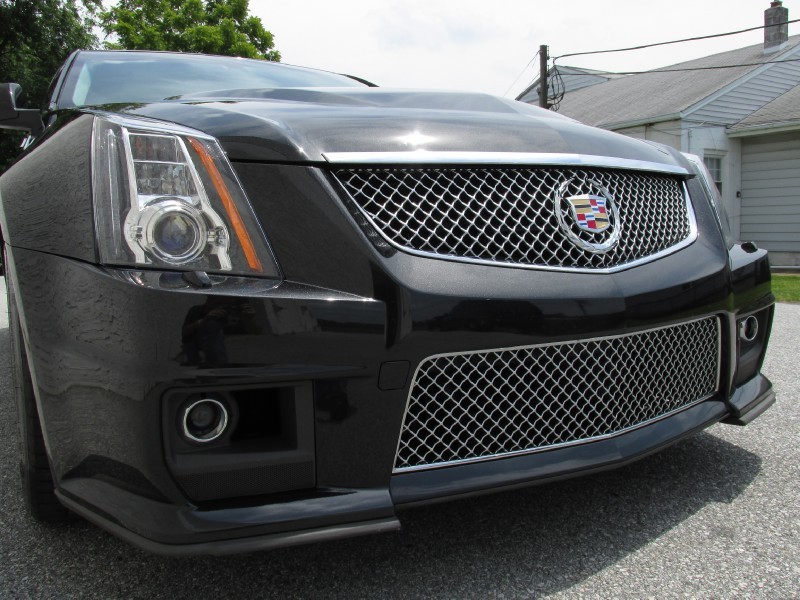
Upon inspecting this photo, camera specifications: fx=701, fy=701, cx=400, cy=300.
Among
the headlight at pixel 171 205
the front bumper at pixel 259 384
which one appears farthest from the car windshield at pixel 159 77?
the front bumper at pixel 259 384

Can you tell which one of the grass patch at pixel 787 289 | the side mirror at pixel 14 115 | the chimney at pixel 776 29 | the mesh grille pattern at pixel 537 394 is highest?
the chimney at pixel 776 29

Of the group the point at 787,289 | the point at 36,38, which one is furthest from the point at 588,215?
the point at 36,38

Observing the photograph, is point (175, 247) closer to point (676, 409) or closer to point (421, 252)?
point (421, 252)

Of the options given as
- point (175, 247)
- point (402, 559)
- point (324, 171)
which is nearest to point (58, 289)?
point (175, 247)

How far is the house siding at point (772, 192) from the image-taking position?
50.2 feet

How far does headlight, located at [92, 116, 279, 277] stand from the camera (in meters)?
1.43

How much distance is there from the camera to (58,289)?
153 cm

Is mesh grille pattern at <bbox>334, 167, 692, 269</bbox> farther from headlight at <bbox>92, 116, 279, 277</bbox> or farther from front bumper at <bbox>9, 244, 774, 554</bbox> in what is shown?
headlight at <bbox>92, 116, 279, 277</bbox>

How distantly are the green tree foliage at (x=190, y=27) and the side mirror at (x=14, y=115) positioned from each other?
802 inches

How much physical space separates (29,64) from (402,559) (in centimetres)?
2646

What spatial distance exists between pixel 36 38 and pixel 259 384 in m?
23.8

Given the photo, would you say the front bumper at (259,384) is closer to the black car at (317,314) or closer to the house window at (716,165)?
the black car at (317,314)

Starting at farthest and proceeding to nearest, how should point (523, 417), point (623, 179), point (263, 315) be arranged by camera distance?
point (623, 179) < point (523, 417) < point (263, 315)

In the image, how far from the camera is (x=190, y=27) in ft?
75.4
